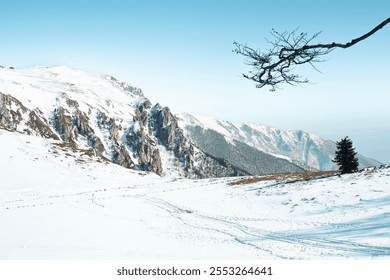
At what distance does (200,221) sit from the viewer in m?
22.7

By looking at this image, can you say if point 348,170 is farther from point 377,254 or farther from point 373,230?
point 377,254

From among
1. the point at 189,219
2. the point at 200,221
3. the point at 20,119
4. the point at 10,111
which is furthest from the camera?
the point at 20,119

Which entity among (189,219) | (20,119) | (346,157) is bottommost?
(189,219)

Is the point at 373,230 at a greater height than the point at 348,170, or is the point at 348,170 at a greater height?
the point at 348,170

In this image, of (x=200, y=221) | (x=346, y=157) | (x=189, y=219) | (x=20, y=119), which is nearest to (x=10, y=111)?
(x=20, y=119)

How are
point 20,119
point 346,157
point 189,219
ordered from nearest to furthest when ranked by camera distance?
point 189,219 → point 346,157 → point 20,119

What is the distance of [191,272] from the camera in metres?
12.6

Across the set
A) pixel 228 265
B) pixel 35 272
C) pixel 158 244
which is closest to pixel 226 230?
pixel 158 244

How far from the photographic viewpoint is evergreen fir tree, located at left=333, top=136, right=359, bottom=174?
37.5 m

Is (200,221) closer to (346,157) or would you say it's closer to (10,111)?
(346,157)

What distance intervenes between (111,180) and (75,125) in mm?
154990

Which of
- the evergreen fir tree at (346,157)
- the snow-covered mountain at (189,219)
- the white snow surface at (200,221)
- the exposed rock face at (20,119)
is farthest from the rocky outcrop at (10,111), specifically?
the evergreen fir tree at (346,157)

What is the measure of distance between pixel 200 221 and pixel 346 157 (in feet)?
74.3

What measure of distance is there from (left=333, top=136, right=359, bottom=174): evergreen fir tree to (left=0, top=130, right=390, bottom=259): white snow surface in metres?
3.70
